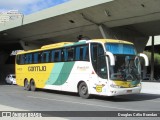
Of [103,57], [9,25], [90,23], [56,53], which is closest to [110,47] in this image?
[103,57]

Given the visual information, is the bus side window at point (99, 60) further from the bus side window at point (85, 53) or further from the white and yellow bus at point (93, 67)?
the bus side window at point (85, 53)

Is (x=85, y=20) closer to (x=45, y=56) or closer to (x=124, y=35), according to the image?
(x=124, y=35)

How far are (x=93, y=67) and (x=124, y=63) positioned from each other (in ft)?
5.61

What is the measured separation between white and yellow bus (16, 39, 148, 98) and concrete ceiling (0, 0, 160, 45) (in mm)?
8076

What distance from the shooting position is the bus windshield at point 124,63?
59.7 ft

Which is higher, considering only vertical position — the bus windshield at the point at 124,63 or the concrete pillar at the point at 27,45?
the concrete pillar at the point at 27,45

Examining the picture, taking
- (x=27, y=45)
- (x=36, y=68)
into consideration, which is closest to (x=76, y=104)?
(x=36, y=68)

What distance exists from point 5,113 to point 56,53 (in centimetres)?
1245

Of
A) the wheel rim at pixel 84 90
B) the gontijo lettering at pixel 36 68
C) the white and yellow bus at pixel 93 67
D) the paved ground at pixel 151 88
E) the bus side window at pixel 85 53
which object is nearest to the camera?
the white and yellow bus at pixel 93 67

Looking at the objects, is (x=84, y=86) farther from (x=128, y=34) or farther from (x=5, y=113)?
(x=128, y=34)

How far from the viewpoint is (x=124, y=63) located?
1856 centimetres

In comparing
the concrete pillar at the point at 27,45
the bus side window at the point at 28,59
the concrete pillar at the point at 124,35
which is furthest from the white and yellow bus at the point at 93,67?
the concrete pillar at the point at 27,45

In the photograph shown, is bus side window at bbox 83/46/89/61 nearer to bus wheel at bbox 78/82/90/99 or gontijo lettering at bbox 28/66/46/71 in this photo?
bus wheel at bbox 78/82/90/99

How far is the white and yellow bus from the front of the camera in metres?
18.2
